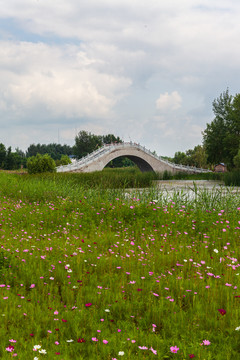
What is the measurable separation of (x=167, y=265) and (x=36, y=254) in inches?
94.9

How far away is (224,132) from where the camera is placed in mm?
47781

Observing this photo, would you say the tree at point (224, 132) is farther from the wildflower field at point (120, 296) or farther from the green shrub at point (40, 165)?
the wildflower field at point (120, 296)

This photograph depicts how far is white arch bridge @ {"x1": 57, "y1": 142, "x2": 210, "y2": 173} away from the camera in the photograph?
48.8 meters

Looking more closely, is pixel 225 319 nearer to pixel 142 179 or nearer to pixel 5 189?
pixel 5 189

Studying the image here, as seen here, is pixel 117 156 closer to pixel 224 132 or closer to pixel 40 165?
pixel 224 132

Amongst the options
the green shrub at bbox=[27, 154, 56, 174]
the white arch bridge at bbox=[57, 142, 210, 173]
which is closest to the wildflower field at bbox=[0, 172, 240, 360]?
the green shrub at bbox=[27, 154, 56, 174]

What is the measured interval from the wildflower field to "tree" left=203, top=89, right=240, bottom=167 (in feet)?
132

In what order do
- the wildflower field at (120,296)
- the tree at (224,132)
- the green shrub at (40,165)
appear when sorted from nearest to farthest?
the wildflower field at (120,296), the green shrub at (40,165), the tree at (224,132)

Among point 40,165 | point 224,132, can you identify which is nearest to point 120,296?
point 40,165

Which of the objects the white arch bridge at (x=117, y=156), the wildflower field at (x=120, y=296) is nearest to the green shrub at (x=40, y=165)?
the white arch bridge at (x=117, y=156)

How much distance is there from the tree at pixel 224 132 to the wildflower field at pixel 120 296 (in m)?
40.3

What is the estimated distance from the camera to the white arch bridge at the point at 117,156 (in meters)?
48.8

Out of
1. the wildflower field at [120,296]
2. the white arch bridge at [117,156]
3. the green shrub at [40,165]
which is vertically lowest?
the wildflower field at [120,296]

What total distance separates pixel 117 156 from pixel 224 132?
18.6 m
